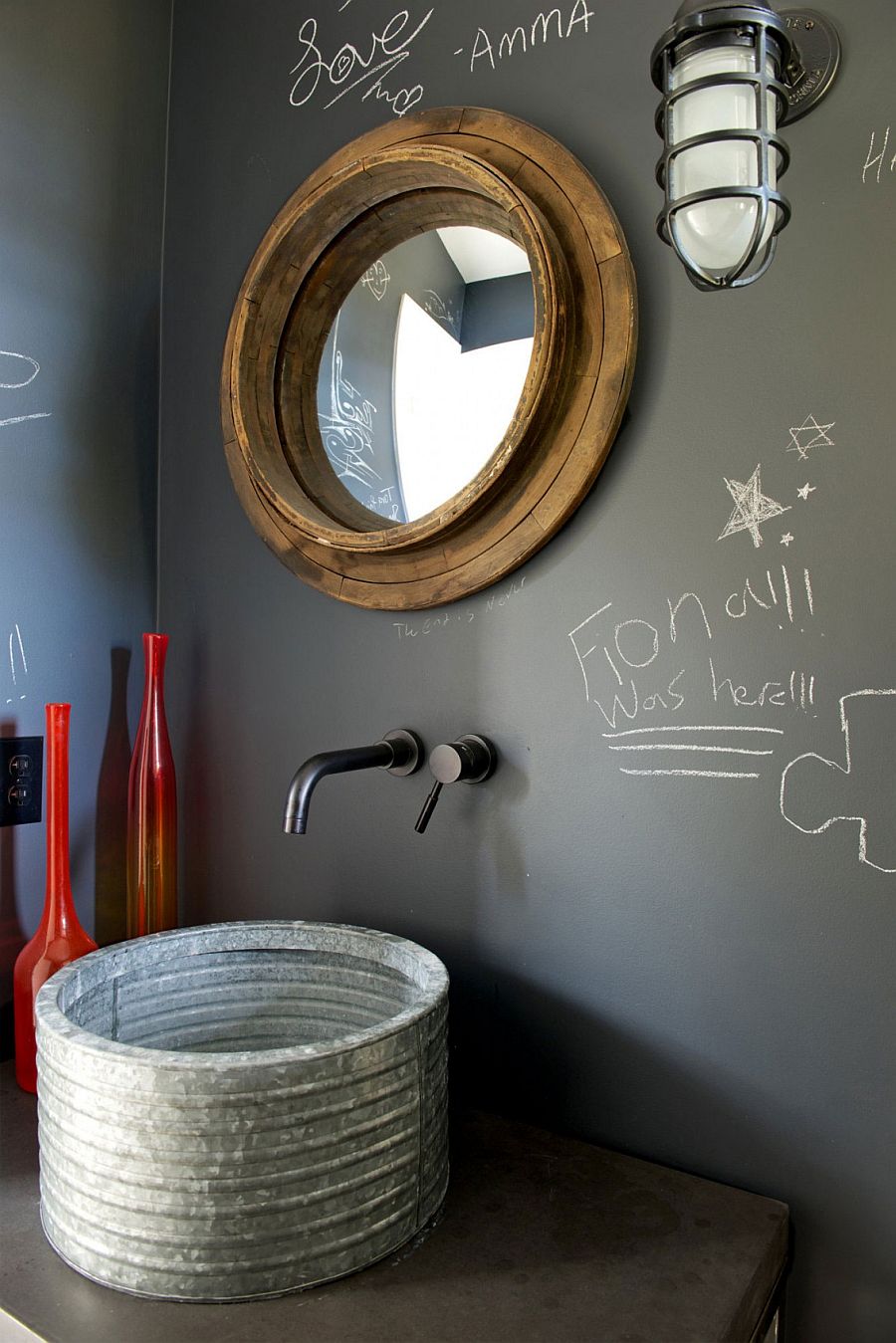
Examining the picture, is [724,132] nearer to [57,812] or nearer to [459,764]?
[459,764]

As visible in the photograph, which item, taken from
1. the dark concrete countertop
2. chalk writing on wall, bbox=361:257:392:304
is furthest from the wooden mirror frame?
the dark concrete countertop

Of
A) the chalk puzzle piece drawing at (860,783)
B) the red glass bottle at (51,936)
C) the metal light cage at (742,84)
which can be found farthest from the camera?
the red glass bottle at (51,936)

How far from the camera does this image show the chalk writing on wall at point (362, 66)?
46.4 inches

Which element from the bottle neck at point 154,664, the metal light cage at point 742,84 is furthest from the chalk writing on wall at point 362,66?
the bottle neck at point 154,664

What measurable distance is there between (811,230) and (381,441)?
1.78 ft

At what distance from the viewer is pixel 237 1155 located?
73cm

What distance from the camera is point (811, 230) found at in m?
0.90

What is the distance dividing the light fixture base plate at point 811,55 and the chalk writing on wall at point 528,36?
25cm

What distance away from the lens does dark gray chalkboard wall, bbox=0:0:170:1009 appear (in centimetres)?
123

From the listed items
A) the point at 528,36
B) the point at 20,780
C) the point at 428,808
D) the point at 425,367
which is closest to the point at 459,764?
the point at 428,808

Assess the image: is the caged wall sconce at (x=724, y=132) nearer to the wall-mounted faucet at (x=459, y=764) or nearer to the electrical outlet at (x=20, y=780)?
the wall-mounted faucet at (x=459, y=764)

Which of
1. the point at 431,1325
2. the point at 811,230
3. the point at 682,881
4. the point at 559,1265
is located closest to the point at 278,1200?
the point at 431,1325

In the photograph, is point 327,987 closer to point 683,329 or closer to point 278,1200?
point 278,1200

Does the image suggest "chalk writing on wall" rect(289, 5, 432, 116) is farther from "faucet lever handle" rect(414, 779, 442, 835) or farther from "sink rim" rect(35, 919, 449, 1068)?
"sink rim" rect(35, 919, 449, 1068)
